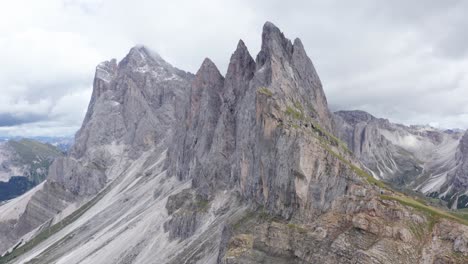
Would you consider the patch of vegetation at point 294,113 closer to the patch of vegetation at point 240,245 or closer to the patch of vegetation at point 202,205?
the patch of vegetation at point 202,205

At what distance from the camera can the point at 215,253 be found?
13950cm

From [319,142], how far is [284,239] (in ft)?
141

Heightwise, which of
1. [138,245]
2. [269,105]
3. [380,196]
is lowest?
[138,245]

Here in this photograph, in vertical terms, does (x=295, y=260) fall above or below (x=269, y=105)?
below

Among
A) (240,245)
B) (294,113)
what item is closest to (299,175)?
(240,245)

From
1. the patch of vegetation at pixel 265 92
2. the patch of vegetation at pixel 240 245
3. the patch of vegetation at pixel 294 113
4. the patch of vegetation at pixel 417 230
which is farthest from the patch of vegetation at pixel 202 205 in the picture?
the patch of vegetation at pixel 417 230

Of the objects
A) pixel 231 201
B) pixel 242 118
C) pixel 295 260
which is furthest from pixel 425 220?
pixel 242 118

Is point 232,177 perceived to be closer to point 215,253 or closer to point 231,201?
point 231,201

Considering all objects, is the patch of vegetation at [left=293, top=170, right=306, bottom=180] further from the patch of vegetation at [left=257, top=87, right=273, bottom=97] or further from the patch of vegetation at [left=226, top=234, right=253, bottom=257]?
A: the patch of vegetation at [left=257, top=87, right=273, bottom=97]

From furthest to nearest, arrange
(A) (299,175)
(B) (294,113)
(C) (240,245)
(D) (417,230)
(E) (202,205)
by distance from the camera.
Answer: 1. (E) (202,205)
2. (B) (294,113)
3. (A) (299,175)
4. (C) (240,245)
5. (D) (417,230)

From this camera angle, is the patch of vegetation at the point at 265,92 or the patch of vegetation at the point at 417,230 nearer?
the patch of vegetation at the point at 417,230

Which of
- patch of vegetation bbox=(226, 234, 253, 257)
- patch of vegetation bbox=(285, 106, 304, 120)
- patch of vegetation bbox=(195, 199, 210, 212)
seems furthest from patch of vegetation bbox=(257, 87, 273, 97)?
patch of vegetation bbox=(226, 234, 253, 257)

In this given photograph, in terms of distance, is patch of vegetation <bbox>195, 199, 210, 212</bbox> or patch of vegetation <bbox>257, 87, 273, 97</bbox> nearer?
patch of vegetation <bbox>257, 87, 273, 97</bbox>

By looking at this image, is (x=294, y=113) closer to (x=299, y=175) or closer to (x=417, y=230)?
(x=299, y=175)
